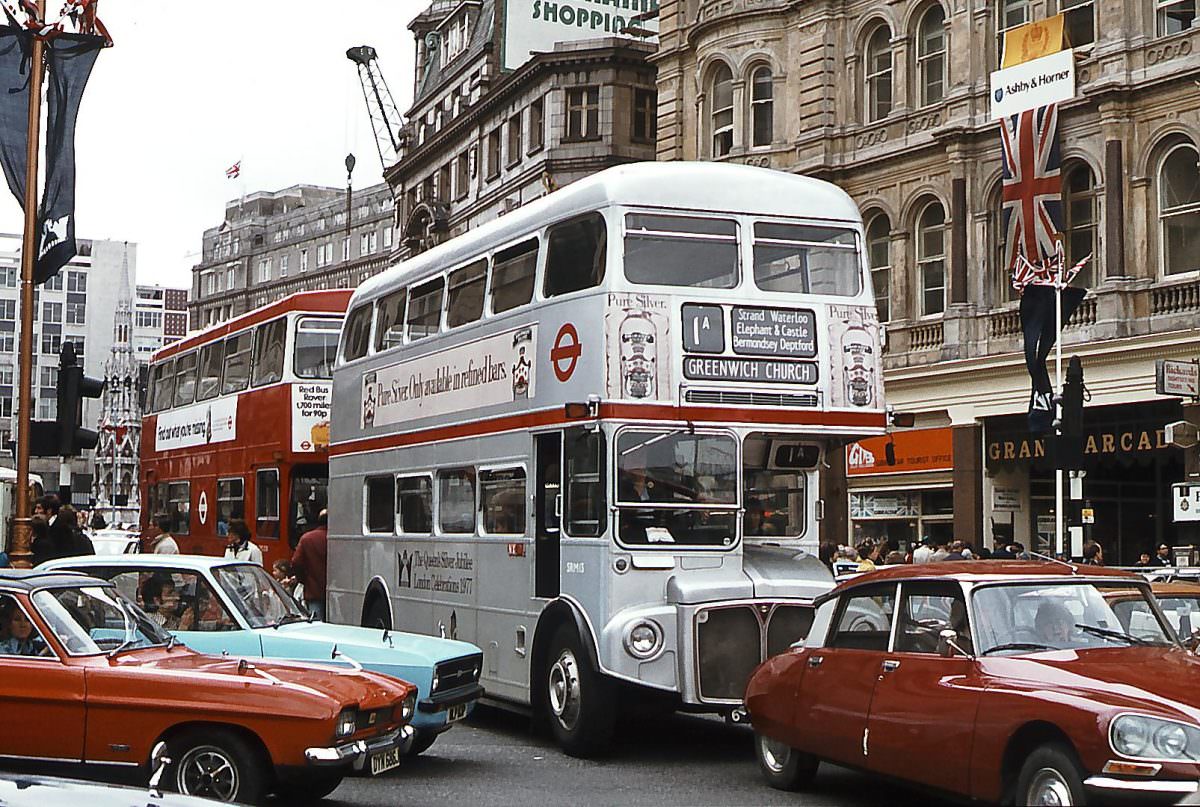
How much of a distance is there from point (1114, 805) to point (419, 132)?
58.6 meters

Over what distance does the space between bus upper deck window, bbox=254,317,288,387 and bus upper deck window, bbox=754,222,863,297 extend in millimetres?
10689

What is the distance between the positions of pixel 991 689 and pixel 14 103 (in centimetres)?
1183

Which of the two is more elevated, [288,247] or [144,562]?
[288,247]

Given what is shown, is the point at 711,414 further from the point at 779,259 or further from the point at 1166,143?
the point at 1166,143

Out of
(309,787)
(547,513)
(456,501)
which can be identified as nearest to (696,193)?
(547,513)

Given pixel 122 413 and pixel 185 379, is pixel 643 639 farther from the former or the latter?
pixel 122 413

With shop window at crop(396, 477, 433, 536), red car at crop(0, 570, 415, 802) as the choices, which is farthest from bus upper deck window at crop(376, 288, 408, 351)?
red car at crop(0, 570, 415, 802)

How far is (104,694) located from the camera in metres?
9.52

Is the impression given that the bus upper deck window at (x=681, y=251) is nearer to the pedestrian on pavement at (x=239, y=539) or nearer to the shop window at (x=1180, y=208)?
the pedestrian on pavement at (x=239, y=539)

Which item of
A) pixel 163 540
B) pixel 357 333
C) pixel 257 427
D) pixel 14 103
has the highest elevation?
pixel 14 103

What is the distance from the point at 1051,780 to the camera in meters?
8.43

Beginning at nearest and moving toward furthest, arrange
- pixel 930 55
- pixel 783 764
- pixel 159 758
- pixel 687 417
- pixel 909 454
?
pixel 159 758 → pixel 783 764 → pixel 687 417 → pixel 930 55 → pixel 909 454

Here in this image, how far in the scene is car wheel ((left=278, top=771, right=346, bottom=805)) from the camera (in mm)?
9500

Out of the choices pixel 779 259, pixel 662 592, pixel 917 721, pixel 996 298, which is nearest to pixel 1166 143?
pixel 996 298
